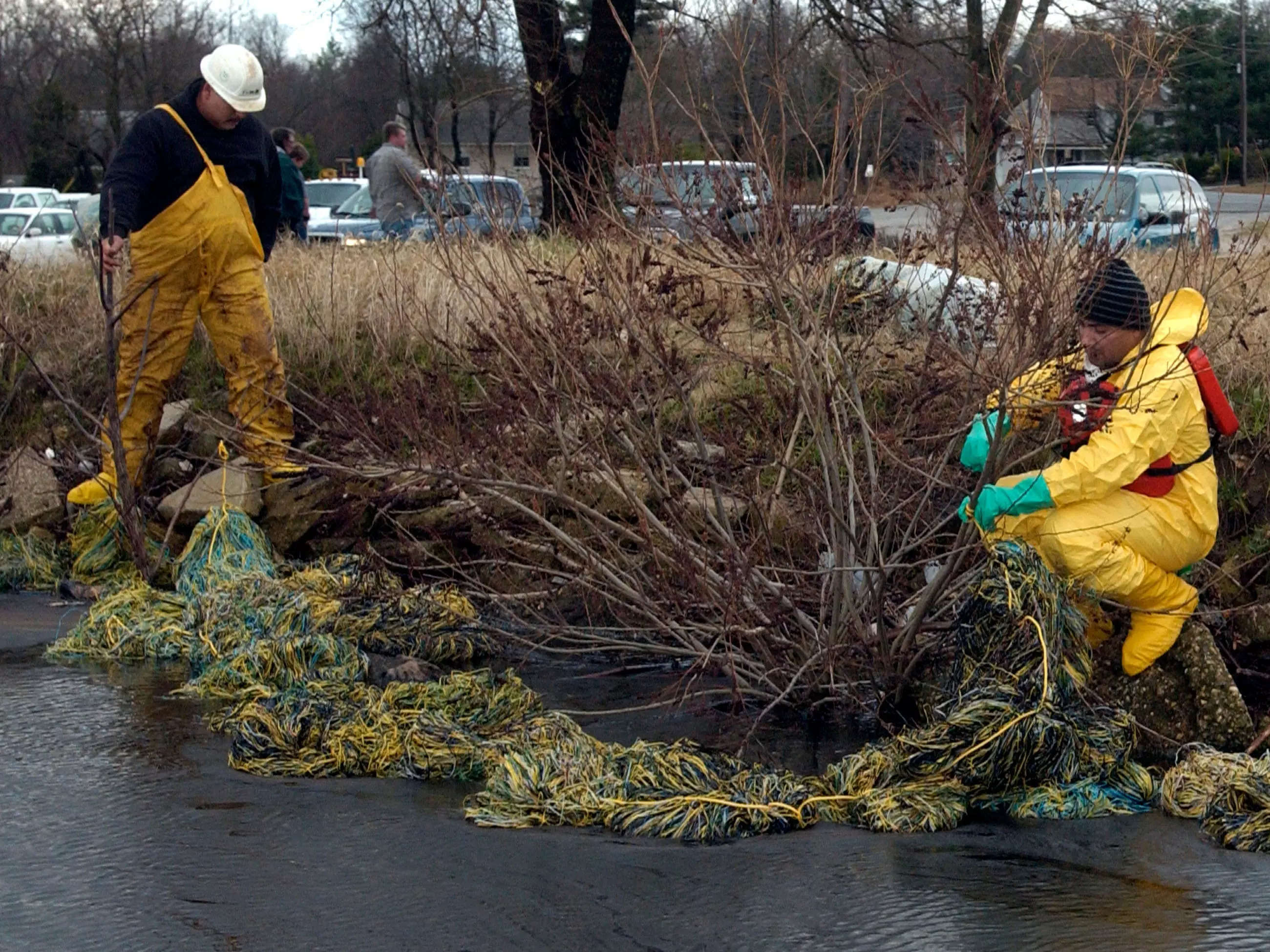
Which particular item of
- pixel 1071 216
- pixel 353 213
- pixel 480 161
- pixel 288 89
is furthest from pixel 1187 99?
pixel 288 89

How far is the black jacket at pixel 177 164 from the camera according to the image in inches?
307

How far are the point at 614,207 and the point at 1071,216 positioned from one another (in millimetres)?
1933

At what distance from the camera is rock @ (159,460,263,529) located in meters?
8.24

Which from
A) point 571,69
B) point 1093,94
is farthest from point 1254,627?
point 571,69

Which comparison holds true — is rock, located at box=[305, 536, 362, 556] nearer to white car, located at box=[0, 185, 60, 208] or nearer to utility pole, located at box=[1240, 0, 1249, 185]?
utility pole, located at box=[1240, 0, 1249, 185]

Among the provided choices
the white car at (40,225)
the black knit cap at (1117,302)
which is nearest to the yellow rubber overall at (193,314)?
the black knit cap at (1117,302)

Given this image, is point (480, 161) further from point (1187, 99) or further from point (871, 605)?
point (1187, 99)

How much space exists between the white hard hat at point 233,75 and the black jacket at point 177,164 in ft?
0.61

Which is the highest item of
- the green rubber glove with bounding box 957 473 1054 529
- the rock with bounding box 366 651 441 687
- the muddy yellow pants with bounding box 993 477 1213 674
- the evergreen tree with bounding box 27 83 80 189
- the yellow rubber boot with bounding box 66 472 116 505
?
the evergreen tree with bounding box 27 83 80 189

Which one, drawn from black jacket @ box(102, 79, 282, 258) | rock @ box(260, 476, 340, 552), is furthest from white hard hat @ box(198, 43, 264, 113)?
rock @ box(260, 476, 340, 552)

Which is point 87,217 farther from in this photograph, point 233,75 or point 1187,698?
point 1187,698

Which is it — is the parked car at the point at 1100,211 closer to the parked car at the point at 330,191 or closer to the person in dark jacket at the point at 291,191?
the person in dark jacket at the point at 291,191

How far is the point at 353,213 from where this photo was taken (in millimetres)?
23156

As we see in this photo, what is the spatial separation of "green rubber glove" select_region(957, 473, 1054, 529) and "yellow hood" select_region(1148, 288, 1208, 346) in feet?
1.86
